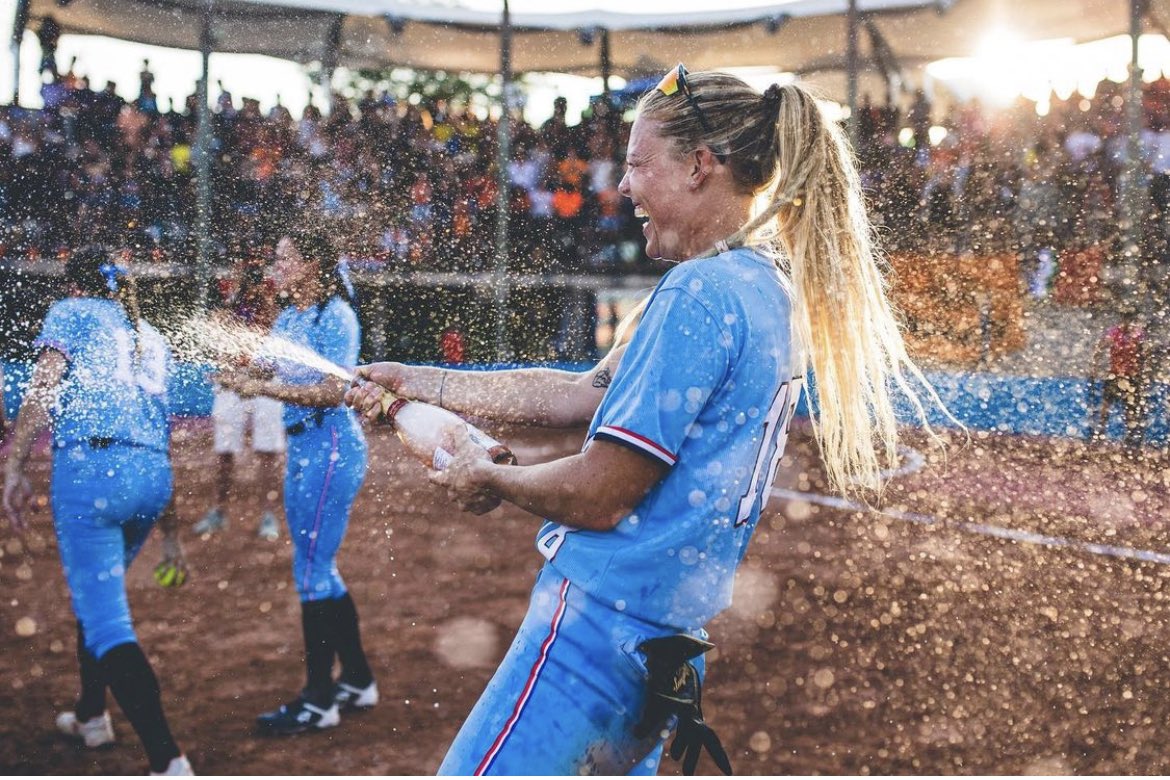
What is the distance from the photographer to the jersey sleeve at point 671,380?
1526 millimetres

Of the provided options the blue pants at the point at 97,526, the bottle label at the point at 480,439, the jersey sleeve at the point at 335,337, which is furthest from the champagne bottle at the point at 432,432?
the jersey sleeve at the point at 335,337

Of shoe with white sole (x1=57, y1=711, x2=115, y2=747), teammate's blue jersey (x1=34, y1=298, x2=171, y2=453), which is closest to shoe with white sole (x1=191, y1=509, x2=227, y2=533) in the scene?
shoe with white sole (x1=57, y1=711, x2=115, y2=747)

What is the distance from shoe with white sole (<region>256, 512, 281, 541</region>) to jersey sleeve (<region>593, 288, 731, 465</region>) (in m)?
6.48

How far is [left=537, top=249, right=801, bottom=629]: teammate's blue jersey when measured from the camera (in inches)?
60.4

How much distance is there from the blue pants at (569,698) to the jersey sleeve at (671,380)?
0.30m

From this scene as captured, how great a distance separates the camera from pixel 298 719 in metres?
3.78

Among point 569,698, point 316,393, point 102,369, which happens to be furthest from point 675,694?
point 102,369

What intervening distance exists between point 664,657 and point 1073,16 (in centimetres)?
1289

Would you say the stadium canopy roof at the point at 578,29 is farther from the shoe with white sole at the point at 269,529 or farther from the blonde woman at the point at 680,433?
the blonde woman at the point at 680,433

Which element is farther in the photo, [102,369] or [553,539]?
[102,369]

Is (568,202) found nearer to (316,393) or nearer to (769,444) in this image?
(316,393)

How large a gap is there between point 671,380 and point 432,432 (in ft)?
2.36

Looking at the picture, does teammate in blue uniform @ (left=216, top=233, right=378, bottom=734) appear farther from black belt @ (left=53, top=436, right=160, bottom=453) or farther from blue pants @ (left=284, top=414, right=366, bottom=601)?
black belt @ (left=53, top=436, right=160, bottom=453)

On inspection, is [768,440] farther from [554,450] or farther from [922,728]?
[554,450]
